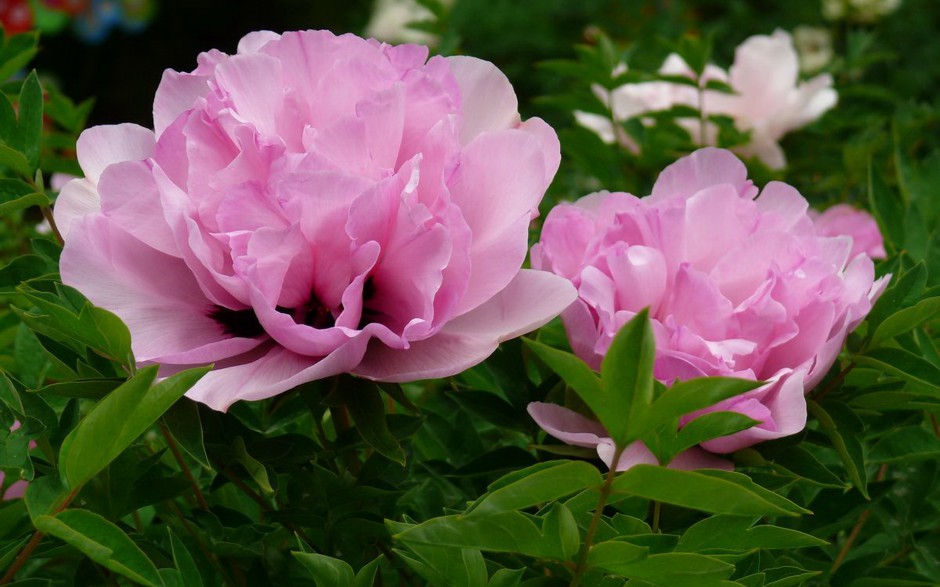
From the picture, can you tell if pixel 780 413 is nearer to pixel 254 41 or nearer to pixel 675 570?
pixel 675 570

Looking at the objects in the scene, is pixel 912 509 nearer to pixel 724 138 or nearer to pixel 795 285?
pixel 795 285

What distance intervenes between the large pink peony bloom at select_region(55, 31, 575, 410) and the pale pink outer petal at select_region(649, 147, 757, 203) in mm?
92

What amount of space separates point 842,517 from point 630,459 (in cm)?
17

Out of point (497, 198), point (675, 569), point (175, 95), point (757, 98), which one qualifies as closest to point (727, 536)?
point (675, 569)

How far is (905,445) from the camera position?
0.54 meters

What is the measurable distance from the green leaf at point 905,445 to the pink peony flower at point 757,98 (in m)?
0.52

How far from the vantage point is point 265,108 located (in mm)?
460

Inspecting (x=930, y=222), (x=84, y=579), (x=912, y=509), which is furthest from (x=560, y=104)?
(x=84, y=579)

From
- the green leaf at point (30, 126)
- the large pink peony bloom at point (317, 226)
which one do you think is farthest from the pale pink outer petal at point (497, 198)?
the green leaf at point (30, 126)

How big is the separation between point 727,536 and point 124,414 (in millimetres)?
226

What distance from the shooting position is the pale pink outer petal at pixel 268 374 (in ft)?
1.30

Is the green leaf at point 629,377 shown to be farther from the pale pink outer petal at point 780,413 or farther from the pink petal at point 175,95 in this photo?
the pink petal at point 175,95

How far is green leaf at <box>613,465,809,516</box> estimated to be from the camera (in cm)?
34

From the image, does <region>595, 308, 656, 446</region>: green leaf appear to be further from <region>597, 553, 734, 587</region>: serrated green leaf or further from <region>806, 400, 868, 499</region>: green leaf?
<region>806, 400, 868, 499</region>: green leaf
